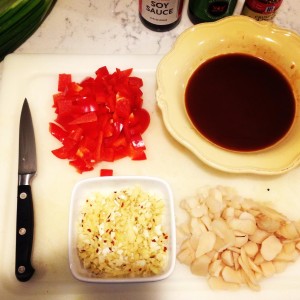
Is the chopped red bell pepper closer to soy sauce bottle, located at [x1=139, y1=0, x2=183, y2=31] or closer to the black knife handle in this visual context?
the black knife handle

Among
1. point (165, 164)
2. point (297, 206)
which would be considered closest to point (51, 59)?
point (165, 164)

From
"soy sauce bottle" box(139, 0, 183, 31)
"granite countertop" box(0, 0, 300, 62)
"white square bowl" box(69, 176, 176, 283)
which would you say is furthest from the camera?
"granite countertop" box(0, 0, 300, 62)

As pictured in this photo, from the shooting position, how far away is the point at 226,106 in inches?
43.4

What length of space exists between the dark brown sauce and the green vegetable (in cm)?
53

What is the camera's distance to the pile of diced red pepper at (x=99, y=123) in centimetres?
110

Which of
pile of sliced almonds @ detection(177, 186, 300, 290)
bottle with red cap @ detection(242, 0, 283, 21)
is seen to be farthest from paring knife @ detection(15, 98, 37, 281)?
bottle with red cap @ detection(242, 0, 283, 21)

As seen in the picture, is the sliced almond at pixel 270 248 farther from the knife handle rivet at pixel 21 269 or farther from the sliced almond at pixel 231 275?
the knife handle rivet at pixel 21 269

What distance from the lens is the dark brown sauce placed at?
106 cm

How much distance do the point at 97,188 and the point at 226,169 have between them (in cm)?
36

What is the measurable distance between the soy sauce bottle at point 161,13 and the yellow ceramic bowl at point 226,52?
15cm

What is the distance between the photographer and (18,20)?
1134 millimetres

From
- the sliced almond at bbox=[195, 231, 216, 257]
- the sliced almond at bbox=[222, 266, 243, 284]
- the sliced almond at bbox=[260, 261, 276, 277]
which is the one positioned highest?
the sliced almond at bbox=[195, 231, 216, 257]

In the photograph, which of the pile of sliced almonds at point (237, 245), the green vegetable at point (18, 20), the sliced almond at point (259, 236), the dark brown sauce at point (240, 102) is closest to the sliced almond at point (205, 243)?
the pile of sliced almonds at point (237, 245)

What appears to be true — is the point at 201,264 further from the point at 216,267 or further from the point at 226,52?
the point at 226,52
